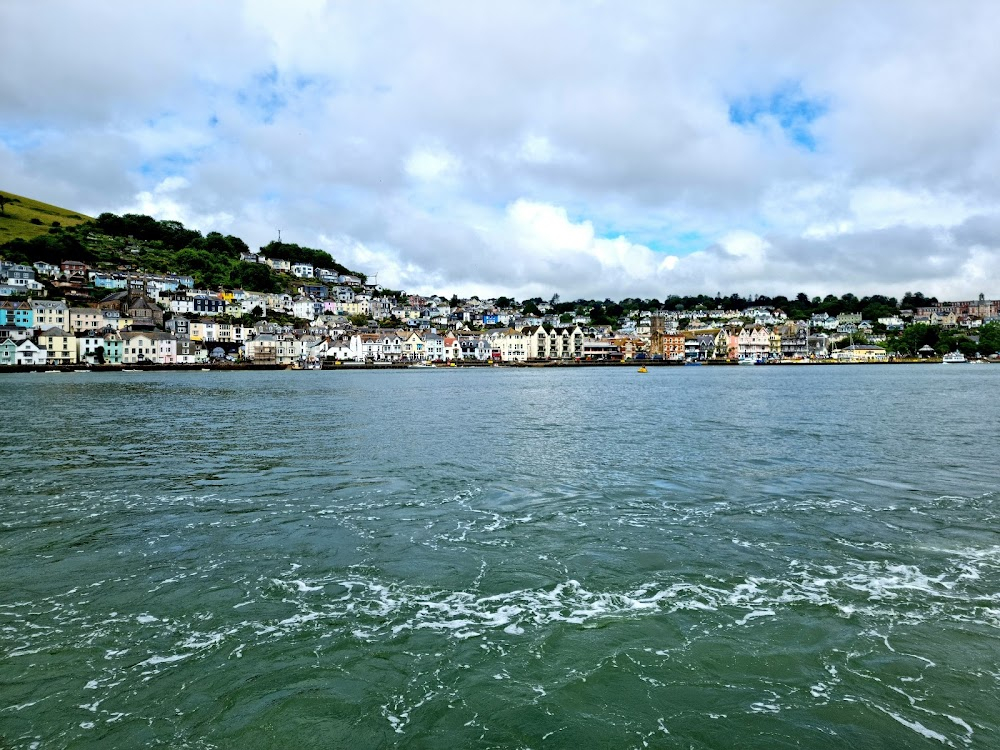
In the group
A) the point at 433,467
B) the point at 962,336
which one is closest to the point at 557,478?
the point at 433,467

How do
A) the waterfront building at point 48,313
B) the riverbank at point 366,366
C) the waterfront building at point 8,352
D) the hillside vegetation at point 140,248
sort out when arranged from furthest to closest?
the hillside vegetation at point 140,248, the waterfront building at point 48,313, the riverbank at point 366,366, the waterfront building at point 8,352

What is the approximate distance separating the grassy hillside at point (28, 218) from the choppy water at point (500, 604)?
6338 inches

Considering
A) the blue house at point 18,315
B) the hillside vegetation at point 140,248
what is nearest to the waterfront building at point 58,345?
the blue house at point 18,315

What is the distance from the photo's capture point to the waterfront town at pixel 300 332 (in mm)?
94375

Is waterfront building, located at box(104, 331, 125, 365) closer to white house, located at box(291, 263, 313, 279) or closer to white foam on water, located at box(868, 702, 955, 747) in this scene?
white house, located at box(291, 263, 313, 279)

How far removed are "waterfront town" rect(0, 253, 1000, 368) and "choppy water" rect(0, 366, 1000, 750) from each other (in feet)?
310

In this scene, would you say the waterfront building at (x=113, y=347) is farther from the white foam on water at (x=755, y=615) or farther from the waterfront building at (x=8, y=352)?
the white foam on water at (x=755, y=615)

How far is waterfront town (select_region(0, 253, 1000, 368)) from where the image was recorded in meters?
94.4

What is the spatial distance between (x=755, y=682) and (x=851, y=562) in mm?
3663

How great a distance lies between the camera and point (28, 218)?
531 feet

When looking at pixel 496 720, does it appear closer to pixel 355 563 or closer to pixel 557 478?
pixel 355 563

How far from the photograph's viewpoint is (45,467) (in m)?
14.7

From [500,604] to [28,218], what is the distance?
683 ft

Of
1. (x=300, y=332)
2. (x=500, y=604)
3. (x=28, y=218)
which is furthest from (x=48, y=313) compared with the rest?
(x=500, y=604)
